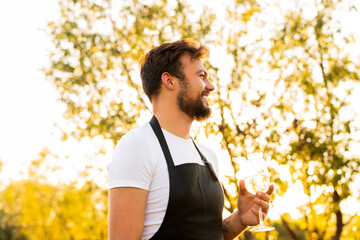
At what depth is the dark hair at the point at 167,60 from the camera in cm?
248

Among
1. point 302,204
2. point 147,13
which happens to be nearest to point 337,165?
point 302,204

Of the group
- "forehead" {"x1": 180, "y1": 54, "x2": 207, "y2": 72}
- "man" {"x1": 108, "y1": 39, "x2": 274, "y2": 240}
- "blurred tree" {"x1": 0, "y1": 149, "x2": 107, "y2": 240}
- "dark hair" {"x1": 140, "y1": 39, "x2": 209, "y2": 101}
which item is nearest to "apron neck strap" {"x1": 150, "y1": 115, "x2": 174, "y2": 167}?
"man" {"x1": 108, "y1": 39, "x2": 274, "y2": 240}

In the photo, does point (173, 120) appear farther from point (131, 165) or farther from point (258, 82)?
point (258, 82)

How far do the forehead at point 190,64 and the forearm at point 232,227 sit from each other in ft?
2.97

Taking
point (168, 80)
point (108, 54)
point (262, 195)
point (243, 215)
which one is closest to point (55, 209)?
point (108, 54)

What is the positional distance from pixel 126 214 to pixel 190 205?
343 millimetres

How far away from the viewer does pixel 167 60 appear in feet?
8.18

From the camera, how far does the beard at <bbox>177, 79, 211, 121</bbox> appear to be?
2389 millimetres

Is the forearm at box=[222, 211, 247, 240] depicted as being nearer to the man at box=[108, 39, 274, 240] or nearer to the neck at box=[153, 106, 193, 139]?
the man at box=[108, 39, 274, 240]

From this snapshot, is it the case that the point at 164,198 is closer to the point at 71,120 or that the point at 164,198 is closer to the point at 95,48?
the point at 95,48

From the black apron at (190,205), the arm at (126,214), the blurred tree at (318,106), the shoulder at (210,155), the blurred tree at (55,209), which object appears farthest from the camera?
the blurred tree at (55,209)

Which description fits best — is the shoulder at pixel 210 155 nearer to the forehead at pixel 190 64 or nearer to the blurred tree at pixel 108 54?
the forehead at pixel 190 64

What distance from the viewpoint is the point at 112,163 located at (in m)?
2.02

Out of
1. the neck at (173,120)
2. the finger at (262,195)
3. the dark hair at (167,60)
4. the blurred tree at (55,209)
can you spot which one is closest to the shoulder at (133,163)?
the neck at (173,120)
